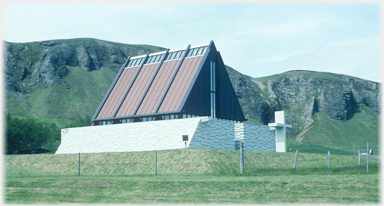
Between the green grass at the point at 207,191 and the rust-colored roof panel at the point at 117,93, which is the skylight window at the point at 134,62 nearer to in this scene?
the rust-colored roof panel at the point at 117,93

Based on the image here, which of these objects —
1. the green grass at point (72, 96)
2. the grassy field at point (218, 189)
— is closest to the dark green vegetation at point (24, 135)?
the green grass at point (72, 96)

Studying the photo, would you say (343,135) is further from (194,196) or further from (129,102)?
(194,196)

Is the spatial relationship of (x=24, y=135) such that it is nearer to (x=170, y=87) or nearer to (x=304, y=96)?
(x=170, y=87)

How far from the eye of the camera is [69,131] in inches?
1864

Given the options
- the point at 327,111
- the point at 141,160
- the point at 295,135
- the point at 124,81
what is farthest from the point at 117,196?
the point at 327,111

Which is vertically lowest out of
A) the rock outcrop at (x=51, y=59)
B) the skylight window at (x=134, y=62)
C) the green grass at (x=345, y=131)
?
the green grass at (x=345, y=131)

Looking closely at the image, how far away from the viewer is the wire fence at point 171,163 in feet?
87.7

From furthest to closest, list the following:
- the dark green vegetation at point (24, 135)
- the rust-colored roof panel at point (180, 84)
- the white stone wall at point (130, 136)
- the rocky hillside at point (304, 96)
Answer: the rocky hillside at point (304, 96) < the dark green vegetation at point (24, 135) < the rust-colored roof panel at point (180, 84) < the white stone wall at point (130, 136)

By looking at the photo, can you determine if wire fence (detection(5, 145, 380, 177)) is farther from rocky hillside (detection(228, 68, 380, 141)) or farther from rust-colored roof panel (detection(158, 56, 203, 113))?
rocky hillside (detection(228, 68, 380, 141))

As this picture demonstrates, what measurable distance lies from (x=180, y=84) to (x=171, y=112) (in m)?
4.20

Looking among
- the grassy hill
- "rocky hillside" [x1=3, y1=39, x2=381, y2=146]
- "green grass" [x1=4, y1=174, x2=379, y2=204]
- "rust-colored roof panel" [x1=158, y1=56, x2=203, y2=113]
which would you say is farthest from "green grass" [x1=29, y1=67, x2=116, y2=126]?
"green grass" [x1=4, y1=174, x2=379, y2=204]

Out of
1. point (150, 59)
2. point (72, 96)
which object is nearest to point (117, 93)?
point (150, 59)

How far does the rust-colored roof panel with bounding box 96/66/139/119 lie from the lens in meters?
47.8

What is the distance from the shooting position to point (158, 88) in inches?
1767
